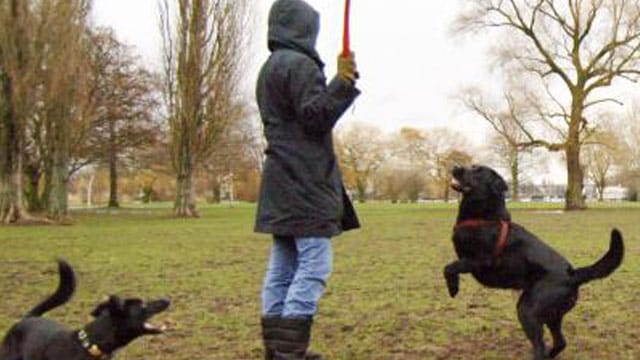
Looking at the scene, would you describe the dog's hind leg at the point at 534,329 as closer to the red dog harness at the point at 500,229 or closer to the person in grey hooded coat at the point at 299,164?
the red dog harness at the point at 500,229

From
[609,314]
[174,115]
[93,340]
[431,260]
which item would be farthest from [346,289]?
[174,115]

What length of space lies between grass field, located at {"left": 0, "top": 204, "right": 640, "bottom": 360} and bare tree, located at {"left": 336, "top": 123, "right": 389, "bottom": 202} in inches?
2713

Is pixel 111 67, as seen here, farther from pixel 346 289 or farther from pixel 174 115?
pixel 346 289

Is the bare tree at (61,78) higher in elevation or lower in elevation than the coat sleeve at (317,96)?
Result: higher

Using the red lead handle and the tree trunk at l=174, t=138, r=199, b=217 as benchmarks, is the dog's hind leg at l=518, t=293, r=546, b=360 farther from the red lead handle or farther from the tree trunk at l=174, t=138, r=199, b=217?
the tree trunk at l=174, t=138, r=199, b=217

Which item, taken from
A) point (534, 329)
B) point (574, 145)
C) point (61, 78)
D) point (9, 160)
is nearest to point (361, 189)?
point (574, 145)

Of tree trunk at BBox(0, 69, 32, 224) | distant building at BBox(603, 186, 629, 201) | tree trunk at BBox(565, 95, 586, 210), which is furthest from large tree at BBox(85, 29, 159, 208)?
distant building at BBox(603, 186, 629, 201)

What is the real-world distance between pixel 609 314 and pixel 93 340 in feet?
16.2

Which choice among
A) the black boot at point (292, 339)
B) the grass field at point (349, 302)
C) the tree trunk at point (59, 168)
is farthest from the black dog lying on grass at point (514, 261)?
the tree trunk at point (59, 168)

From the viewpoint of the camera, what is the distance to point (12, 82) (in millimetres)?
26875

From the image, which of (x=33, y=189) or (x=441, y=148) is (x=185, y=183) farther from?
(x=441, y=148)

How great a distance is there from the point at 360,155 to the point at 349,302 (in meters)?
77.2

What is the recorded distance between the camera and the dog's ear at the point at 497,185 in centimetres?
530

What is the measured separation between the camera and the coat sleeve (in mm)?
4168
